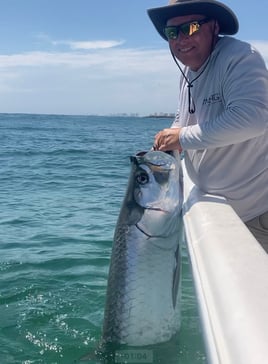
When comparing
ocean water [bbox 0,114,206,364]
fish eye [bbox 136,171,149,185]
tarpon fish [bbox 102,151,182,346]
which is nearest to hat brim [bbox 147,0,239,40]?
tarpon fish [bbox 102,151,182,346]

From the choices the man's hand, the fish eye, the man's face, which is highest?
the man's face

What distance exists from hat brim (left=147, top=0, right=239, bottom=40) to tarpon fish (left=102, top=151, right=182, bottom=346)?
87 centimetres

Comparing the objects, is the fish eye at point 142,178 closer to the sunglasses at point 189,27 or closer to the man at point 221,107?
the man at point 221,107

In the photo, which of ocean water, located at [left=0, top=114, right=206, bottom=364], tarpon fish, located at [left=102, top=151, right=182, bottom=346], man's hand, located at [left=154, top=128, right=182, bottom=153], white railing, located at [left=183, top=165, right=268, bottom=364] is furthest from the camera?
ocean water, located at [left=0, top=114, right=206, bottom=364]

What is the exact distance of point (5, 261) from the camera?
19.7 feet

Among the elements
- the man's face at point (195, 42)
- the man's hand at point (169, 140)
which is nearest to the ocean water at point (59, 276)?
the man's hand at point (169, 140)

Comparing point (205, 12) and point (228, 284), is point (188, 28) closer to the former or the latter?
point (205, 12)

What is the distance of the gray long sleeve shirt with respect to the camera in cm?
256

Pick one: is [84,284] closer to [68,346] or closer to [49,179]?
[68,346]

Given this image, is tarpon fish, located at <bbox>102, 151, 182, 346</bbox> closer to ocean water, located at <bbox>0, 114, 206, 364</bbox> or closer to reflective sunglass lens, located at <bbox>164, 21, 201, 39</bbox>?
ocean water, located at <bbox>0, 114, 206, 364</bbox>

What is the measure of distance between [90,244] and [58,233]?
0.84 m

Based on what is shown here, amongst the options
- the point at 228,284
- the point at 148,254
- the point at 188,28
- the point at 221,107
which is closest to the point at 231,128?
the point at 221,107

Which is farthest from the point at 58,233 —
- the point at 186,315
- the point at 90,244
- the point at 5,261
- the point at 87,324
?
the point at 186,315

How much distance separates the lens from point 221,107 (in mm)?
2830
